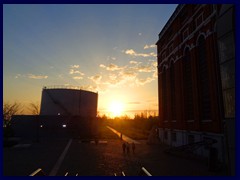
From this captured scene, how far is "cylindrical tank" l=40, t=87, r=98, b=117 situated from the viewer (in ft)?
175

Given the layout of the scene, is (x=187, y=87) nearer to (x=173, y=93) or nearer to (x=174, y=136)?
(x=173, y=93)

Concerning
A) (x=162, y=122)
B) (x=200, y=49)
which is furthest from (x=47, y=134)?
(x=200, y=49)

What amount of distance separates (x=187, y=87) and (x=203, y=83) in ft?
12.4

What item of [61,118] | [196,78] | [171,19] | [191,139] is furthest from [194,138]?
[61,118]

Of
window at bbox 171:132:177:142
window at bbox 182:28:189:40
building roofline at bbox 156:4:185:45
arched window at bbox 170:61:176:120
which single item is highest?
building roofline at bbox 156:4:185:45

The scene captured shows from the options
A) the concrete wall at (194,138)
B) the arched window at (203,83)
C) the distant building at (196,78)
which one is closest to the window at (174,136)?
the distant building at (196,78)

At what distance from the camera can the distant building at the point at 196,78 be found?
1734cm

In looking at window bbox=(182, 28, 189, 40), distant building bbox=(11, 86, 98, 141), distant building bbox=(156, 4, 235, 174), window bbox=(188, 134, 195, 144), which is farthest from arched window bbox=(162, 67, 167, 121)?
distant building bbox=(11, 86, 98, 141)

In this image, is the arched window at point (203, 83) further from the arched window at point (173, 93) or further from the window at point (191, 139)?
the arched window at point (173, 93)

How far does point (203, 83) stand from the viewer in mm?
21281

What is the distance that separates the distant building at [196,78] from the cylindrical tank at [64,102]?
27.2 meters

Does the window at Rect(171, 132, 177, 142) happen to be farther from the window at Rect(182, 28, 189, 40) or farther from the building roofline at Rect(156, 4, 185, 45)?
the building roofline at Rect(156, 4, 185, 45)

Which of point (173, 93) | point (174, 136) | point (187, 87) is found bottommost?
point (174, 136)

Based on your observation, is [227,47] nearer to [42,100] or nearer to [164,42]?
[164,42]
